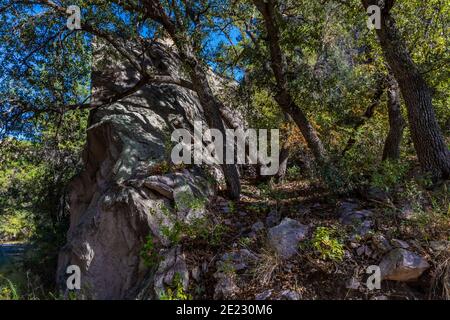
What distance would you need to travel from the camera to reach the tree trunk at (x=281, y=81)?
19.3 feet

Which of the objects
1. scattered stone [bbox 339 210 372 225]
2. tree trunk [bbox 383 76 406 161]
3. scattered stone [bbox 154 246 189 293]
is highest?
tree trunk [bbox 383 76 406 161]

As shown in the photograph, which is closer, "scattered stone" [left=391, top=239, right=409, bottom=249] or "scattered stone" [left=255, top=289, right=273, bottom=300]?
Answer: "scattered stone" [left=255, top=289, right=273, bottom=300]

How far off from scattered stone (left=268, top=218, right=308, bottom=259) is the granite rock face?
1.27 m

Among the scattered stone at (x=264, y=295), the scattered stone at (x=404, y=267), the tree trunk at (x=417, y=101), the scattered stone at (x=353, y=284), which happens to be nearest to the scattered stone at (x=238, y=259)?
the scattered stone at (x=264, y=295)

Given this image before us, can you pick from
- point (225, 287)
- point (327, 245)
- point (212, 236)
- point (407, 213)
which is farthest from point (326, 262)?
point (212, 236)

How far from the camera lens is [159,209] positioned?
5.18m

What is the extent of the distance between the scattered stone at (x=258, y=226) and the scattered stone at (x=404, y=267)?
5.83 feet

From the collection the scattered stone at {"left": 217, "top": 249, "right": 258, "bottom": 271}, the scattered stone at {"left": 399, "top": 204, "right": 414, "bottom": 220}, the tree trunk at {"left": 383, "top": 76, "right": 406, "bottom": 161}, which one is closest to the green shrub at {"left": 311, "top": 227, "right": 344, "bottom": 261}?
the scattered stone at {"left": 217, "top": 249, "right": 258, "bottom": 271}

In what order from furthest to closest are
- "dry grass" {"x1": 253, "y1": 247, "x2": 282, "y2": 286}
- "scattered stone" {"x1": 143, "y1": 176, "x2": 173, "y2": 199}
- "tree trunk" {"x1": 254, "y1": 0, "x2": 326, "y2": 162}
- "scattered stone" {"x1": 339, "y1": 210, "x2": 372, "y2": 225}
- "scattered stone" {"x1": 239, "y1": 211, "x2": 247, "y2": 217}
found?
"tree trunk" {"x1": 254, "y1": 0, "x2": 326, "y2": 162} → "scattered stone" {"x1": 239, "y1": 211, "x2": 247, "y2": 217} → "scattered stone" {"x1": 143, "y1": 176, "x2": 173, "y2": 199} → "scattered stone" {"x1": 339, "y1": 210, "x2": 372, "y2": 225} → "dry grass" {"x1": 253, "y1": 247, "x2": 282, "y2": 286}

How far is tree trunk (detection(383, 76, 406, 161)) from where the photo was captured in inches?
272

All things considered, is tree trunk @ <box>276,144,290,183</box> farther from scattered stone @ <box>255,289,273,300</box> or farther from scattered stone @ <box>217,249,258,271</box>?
scattered stone @ <box>255,289,273,300</box>

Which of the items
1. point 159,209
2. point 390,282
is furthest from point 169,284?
point 390,282

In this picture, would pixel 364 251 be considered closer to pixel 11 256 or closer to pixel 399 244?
pixel 399 244
